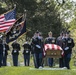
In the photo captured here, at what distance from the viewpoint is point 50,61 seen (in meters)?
20.9

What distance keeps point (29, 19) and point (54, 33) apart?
2858 millimetres

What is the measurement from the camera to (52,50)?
19.2 m

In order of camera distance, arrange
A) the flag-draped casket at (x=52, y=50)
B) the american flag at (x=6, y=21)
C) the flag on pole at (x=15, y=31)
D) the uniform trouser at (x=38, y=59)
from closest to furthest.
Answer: the flag-draped casket at (x=52, y=50) → the uniform trouser at (x=38, y=59) → the flag on pole at (x=15, y=31) → the american flag at (x=6, y=21)

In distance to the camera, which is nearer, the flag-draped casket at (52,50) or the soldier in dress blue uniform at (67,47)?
the flag-draped casket at (52,50)

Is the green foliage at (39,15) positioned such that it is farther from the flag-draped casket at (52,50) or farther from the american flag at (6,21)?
the flag-draped casket at (52,50)

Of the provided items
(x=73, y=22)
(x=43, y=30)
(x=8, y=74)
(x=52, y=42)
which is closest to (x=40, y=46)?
(x=52, y=42)

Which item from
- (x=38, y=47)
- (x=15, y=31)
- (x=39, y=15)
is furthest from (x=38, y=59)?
(x=39, y=15)

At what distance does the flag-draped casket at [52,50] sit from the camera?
1914 centimetres

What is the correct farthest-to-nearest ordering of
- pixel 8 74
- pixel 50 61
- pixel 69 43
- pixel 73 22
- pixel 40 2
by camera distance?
pixel 73 22
pixel 40 2
pixel 50 61
pixel 69 43
pixel 8 74

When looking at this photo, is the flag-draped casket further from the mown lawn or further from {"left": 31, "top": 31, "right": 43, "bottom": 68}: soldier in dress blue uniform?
the mown lawn

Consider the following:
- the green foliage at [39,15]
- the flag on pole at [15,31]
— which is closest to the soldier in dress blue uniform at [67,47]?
the flag on pole at [15,31]

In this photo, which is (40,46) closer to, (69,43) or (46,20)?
(69,43)

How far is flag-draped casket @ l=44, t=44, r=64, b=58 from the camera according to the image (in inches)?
754

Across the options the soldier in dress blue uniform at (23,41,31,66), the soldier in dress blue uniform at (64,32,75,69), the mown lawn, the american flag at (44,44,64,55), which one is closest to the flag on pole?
the soldier in dress blue uniform at (23,41,31,66)
